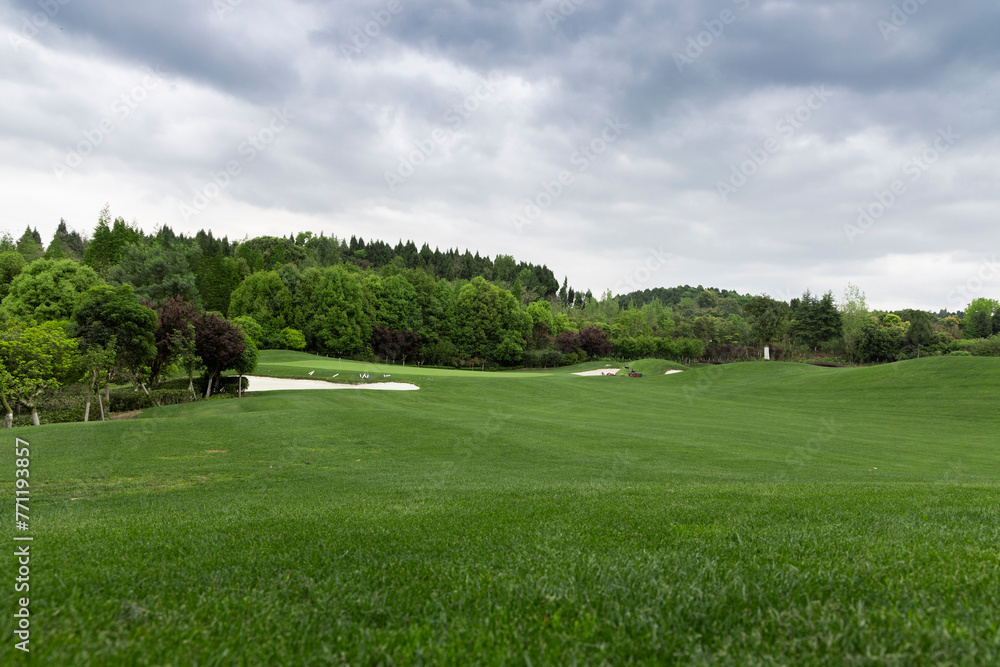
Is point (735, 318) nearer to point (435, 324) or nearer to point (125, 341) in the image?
point (435, 324)

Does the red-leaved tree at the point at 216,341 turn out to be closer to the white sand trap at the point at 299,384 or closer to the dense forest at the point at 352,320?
the dense forest at the point at 352,320

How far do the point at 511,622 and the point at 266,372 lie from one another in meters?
47.6

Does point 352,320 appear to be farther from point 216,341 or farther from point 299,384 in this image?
point 216,341

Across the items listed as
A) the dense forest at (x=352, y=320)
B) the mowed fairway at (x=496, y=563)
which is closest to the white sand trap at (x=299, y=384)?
the dense forest at (x=352, y=320)

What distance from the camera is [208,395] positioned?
36.1m

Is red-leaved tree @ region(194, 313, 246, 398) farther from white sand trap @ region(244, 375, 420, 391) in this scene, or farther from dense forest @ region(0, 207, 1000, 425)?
white sand trap @ region(244, 375, 420, 391)

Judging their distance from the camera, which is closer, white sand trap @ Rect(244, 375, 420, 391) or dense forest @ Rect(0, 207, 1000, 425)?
dense forest @ Rect(0, 207, 1000, 425)

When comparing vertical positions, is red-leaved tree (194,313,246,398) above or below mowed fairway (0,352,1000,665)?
above

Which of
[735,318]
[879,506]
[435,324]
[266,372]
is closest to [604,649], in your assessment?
[879,506]

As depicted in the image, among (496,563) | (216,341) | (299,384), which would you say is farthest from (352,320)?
(496,563)

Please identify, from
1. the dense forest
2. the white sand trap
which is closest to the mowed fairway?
the dense forest

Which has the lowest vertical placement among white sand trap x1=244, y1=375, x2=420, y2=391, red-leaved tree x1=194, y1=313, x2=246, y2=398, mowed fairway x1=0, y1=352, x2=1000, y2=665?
white sand trap x1=244, y1=375, x2=420, y2=391

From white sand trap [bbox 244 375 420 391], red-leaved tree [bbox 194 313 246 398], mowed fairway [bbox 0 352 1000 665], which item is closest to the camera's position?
mowed fairway [bbox 0 352 1000 665]

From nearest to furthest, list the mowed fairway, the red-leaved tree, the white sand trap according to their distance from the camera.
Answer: the mowed fairway, the red-leaved tree, the white sand trap
